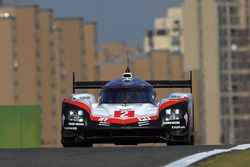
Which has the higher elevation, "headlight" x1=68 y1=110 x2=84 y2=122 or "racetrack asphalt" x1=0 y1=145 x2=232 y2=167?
"headlight" x1=68 y1=110 x2=84 y2=122

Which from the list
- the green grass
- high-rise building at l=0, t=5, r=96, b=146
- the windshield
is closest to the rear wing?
the windshield

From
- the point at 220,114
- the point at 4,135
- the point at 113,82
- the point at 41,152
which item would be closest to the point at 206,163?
the point at 41,152

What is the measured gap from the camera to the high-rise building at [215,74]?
7190 inches

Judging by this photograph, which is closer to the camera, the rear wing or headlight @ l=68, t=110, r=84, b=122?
headlight @ l=68, t=110, r=84, b=122

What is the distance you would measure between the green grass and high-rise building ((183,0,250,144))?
156990mm

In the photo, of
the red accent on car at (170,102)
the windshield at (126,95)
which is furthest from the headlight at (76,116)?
the red accent on car at (170,102)

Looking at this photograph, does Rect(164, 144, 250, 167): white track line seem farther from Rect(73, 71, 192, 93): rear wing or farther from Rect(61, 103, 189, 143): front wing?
Rect(73, 71, 192, 93): rear wing

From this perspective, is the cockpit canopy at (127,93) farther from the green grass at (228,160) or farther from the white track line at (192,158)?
the green grass at (228,160)

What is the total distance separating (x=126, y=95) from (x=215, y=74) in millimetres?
165155

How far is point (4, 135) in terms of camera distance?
30.8m

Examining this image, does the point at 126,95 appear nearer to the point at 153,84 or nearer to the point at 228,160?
the point at 153,84

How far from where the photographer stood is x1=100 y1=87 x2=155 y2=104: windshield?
79.5 ft

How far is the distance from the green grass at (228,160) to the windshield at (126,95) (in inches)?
250

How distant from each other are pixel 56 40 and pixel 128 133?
15122 cm
